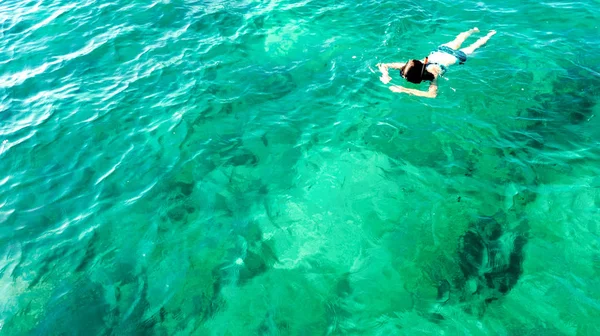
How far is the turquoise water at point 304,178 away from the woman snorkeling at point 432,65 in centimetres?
44

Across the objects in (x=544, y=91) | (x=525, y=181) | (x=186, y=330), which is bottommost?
(x=186, y=330)

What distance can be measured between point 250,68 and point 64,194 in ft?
24.5

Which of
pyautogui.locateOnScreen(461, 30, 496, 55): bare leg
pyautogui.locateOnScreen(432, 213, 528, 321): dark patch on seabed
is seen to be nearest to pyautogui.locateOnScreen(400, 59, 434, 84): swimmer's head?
pyautogui.locateOnScreen(461, 30, 496, 55): bare leg

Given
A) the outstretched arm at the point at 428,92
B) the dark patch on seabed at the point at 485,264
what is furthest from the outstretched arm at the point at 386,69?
the dark patch on seabed at the point at 485,264

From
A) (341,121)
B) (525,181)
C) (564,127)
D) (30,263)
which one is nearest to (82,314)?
(30,263)

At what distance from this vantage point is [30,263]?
8.60m

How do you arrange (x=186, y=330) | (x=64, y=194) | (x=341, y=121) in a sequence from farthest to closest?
(x=341, y=121), (x=64, y=194), (x=186, y=330)

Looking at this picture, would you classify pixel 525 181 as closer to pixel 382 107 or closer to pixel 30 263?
pixel 382 107

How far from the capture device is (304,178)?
10102mm

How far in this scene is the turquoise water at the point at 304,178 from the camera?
7598 millimetres

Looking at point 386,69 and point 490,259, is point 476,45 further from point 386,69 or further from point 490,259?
point 490,259

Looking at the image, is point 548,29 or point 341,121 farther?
point 548,29

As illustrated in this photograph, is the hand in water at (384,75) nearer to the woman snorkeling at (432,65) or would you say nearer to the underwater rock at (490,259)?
the woman snorkeling at (432,65)

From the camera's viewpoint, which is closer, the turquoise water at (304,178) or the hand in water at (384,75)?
the turquoise water at (304,178)
